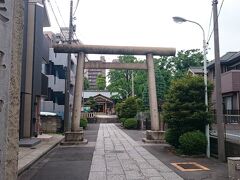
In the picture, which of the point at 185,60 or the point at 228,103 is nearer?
the point at 228,103

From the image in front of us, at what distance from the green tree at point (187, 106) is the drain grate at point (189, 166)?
2.72 meters

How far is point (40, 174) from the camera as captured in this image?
10.7 meters

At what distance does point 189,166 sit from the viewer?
1198cm

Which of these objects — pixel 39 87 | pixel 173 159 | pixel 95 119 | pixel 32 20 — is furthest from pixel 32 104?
pixel 95 119

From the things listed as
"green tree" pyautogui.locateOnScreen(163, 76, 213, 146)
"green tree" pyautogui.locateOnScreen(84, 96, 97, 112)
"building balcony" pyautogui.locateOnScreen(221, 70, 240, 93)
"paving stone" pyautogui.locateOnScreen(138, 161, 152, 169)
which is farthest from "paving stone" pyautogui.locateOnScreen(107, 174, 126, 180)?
"green tree" pyautogui.locateOnScreen(84, 96, 97, 112)

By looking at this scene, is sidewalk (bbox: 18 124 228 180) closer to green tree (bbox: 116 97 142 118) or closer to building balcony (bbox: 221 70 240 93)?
building balcony (bbox: 221 70 240 93)

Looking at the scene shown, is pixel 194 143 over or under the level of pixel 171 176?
over

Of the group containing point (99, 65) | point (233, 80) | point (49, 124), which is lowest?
point (49, 124)

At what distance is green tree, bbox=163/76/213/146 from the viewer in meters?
14.8

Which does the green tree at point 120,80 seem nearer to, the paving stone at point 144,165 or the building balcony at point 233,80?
the building balcony at point 233,80

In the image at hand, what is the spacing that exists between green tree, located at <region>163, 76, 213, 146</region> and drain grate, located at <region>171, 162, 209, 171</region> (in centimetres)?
272

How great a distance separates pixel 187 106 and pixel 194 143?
1.73 metres

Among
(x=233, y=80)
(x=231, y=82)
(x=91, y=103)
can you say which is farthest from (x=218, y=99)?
(x=91, y=103)

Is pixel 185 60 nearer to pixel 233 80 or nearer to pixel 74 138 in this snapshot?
pixel 233 80
